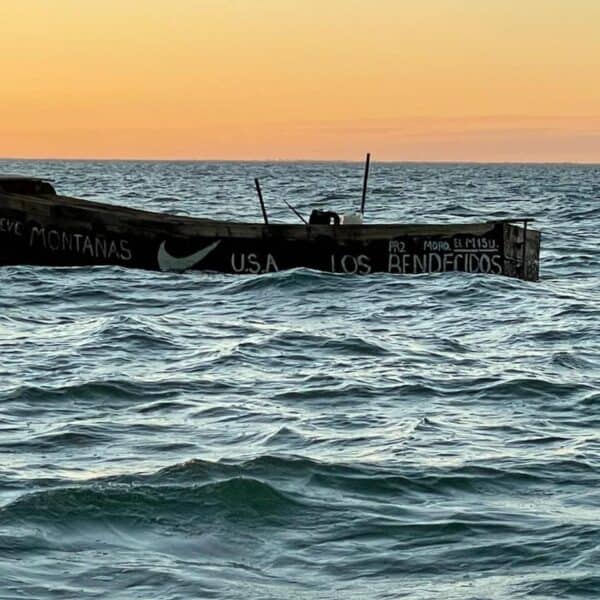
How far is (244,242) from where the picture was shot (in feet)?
79.6

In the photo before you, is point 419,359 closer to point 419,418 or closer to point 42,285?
point 419,418

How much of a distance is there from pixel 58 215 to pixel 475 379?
1214 cm

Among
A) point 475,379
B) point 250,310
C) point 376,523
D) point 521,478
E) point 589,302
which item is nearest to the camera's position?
point 376,523

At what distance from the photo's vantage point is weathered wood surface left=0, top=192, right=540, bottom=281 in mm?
24062

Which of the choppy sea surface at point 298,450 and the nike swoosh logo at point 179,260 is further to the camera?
the nike swoosh logo at point 179,260

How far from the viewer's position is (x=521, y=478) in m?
10.1

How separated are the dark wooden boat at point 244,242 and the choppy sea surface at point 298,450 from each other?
9.84 feet

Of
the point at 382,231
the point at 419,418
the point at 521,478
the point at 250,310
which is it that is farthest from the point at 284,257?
the point at 521,478

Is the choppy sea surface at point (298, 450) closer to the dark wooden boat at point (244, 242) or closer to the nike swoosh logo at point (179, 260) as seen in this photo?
the dark wooden boat at point (244, 242)

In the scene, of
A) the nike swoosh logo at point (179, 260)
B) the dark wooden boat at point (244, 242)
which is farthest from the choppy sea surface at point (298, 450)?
the nike swoosh logo at point (179, 260)

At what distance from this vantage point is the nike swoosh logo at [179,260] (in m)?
24.4

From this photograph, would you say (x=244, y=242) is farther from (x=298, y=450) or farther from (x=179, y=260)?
(x=298, y=450)

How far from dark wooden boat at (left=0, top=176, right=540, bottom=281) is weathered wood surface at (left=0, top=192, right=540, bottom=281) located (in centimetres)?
2

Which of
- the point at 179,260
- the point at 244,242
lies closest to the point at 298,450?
the point at 244,242
